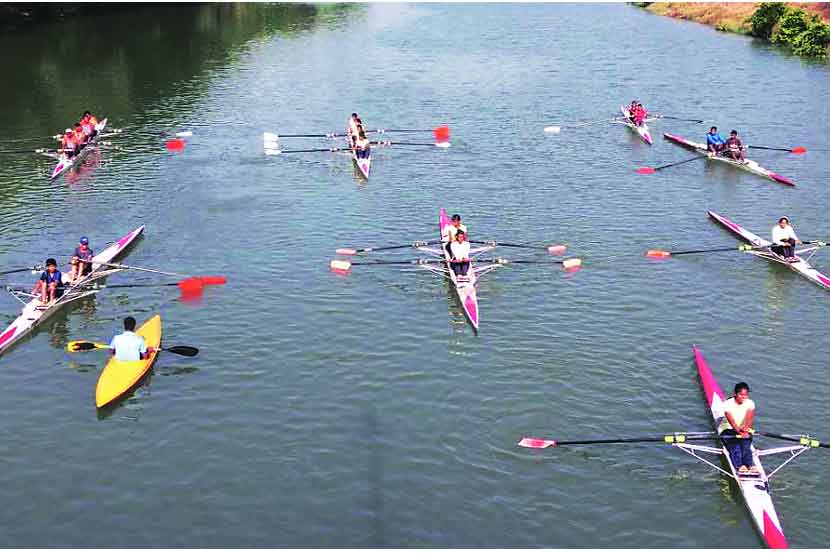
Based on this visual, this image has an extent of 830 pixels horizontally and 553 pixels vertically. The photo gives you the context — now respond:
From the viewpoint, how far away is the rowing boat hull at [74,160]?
41.8 m

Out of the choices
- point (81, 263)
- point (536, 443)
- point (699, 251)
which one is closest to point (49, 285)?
point (81, 263)

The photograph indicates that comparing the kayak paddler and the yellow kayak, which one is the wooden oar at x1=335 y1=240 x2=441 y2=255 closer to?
the yellow kayak

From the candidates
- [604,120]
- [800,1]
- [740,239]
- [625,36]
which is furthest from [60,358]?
[800,1]

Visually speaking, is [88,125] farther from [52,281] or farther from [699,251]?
[699,251]

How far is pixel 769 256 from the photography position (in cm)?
3142

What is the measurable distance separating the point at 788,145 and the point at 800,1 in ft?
126

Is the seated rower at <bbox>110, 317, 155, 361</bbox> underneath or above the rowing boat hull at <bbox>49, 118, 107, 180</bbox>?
underneath

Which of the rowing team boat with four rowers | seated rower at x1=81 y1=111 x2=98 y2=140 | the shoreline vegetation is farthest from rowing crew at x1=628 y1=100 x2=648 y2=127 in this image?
seated rower at x1=81 y1=111 x2=98 y2=140

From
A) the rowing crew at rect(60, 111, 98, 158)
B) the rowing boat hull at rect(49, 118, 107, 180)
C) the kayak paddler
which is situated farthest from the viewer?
the rowing crew at rect(60, 111, 98, 158)

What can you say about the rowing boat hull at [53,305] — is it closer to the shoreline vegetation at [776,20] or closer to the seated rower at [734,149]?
the seated rower at [734,149]

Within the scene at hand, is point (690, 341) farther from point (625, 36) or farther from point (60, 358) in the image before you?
point (625, 36)

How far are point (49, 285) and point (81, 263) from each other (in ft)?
6.04

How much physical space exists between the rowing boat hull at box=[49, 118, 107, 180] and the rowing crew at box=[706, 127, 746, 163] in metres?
30.9

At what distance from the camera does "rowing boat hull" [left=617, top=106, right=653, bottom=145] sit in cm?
4732
